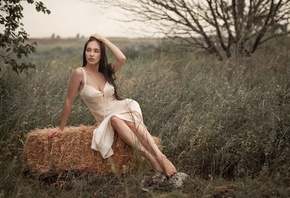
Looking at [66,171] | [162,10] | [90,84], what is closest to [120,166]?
[66,171]

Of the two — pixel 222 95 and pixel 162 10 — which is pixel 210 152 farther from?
pixel 162 10

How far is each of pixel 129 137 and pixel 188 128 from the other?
92cm

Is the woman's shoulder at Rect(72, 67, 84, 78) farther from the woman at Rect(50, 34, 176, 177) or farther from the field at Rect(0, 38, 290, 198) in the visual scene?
the field at Rect(0, 38, 290, 198)

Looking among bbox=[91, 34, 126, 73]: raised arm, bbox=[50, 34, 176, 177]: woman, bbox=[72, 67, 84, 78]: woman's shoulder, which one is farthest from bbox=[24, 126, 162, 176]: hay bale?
bbox=[91, 34, 126, 73]: raised arm

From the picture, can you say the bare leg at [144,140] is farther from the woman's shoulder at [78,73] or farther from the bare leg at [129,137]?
the woman's shoulder at [78,73]

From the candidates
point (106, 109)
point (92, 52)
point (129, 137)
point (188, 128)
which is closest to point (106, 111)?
point (106, 109)

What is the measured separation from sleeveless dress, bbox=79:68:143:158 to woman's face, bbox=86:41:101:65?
0.62 ft

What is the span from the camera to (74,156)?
171 inches

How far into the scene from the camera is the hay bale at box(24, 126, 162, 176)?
4.32 metres

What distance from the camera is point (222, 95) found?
5762 millimetres

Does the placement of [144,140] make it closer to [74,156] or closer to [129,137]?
[129,137]

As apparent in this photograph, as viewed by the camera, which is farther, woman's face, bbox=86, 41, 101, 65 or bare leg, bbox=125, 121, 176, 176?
woman's face, bbox=86, 41, 101, 65

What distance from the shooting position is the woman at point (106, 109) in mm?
4242

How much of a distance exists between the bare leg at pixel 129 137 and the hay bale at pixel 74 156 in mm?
122
